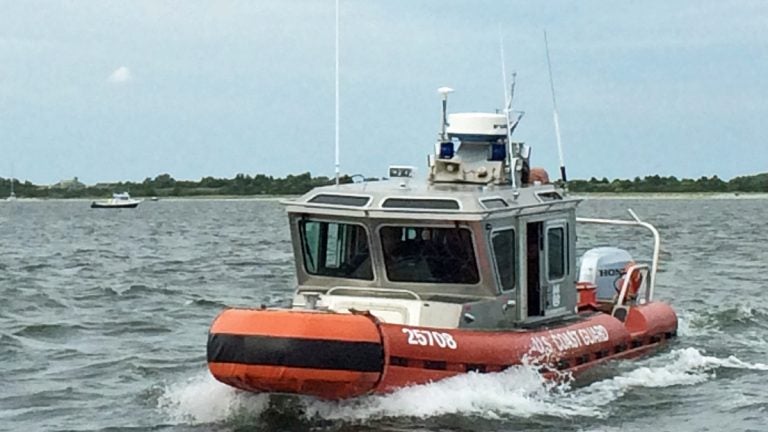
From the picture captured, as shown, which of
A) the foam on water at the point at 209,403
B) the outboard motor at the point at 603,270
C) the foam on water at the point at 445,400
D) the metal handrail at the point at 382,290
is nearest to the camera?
the foam on water at the point at 445,400

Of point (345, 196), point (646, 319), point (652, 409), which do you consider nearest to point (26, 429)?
point (345, 196)

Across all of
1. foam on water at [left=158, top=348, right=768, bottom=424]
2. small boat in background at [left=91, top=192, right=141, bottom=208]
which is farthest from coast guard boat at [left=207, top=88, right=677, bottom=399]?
small boat in background at [left=91, top=192, right=141, bottom=208]

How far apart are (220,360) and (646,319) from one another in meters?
6.72

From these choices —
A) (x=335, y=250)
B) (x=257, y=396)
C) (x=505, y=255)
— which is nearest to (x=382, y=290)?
(x=335, y=250)

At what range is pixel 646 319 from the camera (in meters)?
17.4

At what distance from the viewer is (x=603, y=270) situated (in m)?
18.5

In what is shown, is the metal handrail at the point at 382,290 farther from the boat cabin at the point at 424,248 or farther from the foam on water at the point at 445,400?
the foam on water at the point at 445,400

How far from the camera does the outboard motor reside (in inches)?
725

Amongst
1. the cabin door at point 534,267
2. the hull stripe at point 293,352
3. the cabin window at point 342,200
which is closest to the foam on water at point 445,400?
the hull stripe at point 293,352

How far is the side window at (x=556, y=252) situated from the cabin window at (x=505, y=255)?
93 centimetres

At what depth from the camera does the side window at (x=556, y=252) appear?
1546cm

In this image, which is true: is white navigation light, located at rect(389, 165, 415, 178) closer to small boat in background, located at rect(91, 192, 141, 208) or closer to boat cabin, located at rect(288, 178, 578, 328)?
boat cabin, located at rect(288, 178, 578, 328)

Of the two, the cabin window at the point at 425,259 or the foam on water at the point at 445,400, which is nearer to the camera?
the foam on water at the point at 445,400

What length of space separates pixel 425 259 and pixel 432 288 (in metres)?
0.27
